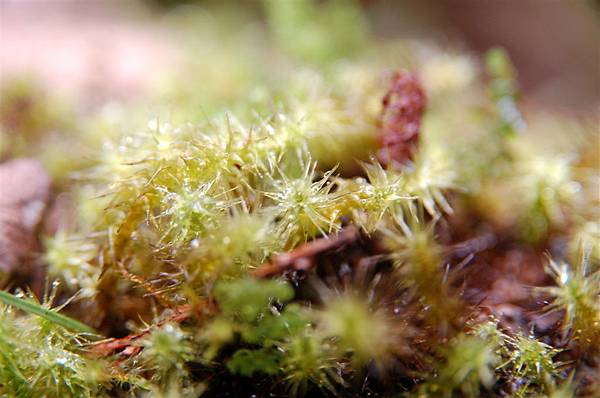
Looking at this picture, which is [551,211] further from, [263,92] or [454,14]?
[454,14]

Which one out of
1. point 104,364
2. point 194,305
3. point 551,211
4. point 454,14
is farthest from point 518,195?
point 454,14

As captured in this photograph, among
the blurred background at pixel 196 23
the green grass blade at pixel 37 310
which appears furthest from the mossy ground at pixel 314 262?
the blurred background at pixel 196 23

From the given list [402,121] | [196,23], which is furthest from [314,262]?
[196,23]

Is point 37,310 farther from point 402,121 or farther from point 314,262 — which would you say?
point 402,121

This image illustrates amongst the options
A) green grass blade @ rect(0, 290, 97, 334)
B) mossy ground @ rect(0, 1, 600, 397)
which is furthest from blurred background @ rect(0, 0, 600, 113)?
green grass blade @ rect(0, 290, 97, 334)

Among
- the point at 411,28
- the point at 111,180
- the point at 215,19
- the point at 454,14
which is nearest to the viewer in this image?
the point at 111,180

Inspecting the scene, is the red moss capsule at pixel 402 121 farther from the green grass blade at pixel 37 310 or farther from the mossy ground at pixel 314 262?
the green grass blade at pixel 37 310

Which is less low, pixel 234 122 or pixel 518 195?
pixel 234 122
